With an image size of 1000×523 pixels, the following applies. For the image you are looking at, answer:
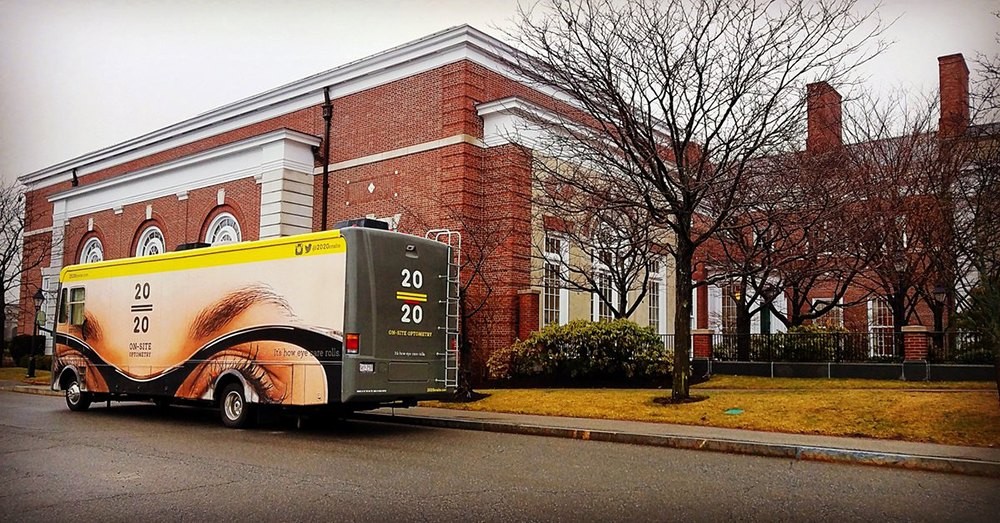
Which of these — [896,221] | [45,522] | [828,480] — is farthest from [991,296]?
[45,522]

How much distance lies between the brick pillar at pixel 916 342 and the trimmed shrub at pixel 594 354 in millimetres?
5892

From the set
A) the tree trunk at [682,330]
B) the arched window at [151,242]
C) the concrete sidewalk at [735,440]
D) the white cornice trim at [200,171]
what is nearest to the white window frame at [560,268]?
the tree trunk at [682,330]

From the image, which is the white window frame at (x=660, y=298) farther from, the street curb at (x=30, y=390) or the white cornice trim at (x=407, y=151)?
the street curb at (x=30, y=390)

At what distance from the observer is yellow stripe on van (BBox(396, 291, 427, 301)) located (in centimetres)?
1426

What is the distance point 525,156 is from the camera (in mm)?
21859

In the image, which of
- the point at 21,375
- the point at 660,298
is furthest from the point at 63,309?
the point at 660,298

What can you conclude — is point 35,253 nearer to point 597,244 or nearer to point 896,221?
point 597,244

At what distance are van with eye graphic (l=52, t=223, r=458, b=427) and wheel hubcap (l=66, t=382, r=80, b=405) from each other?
1.42 meters

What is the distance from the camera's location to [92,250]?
36250mm

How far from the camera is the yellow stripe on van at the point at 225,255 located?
14.0 m

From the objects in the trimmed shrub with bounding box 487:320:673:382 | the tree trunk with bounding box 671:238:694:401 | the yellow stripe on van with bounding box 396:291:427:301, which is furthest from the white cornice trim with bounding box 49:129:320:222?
the tree trunk with bounding box 671:238:694:401

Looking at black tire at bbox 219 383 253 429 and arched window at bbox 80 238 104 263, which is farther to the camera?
arched window at bbox 80 238 104 263

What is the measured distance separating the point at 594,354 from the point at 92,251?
25271mm

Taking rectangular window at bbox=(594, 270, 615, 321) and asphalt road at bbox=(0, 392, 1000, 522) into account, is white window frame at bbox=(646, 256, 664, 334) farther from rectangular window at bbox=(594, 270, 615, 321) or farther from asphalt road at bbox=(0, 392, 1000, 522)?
asphalt road at bbox=(0, 392, 1000, 522)
